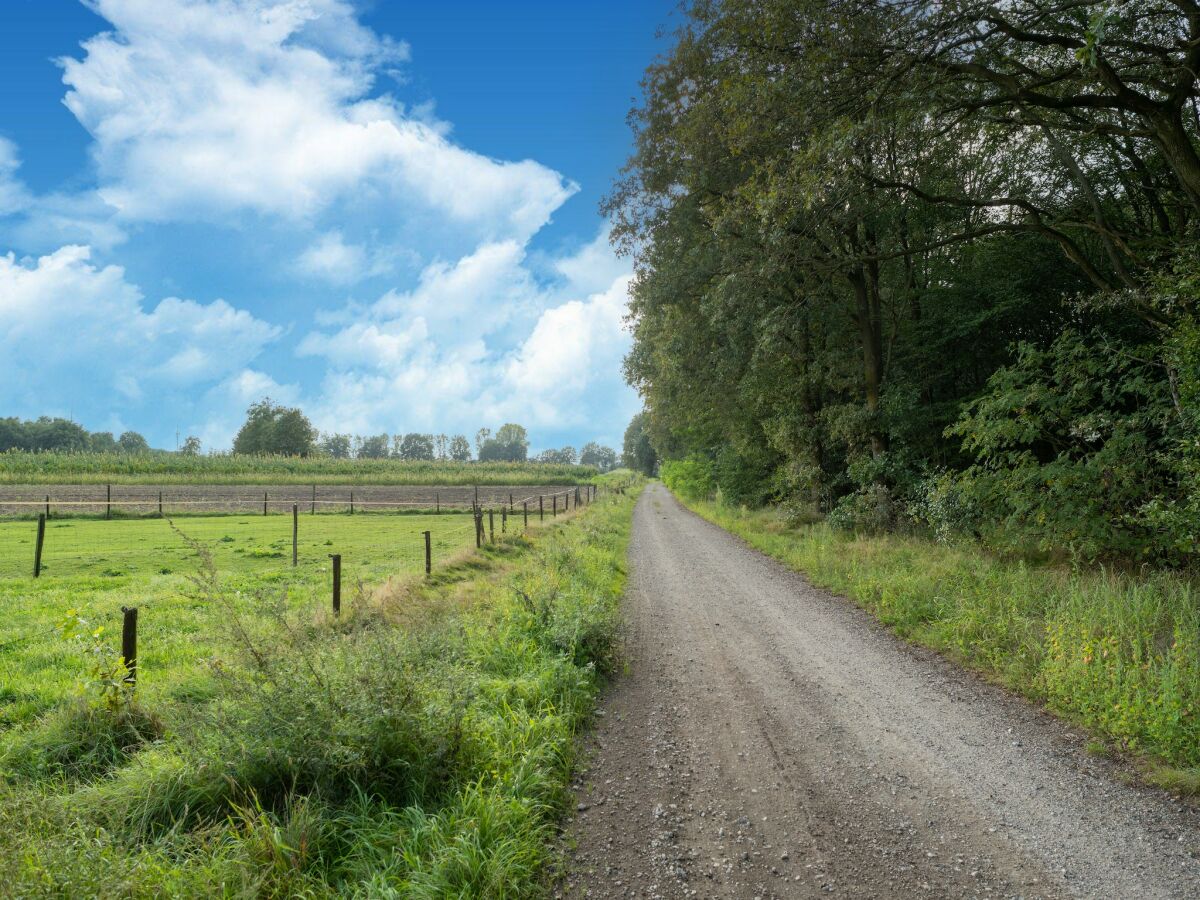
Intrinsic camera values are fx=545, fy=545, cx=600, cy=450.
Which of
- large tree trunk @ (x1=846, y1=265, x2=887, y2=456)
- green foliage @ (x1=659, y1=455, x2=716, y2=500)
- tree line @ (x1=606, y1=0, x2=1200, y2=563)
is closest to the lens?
tree line @ (x1=606, y1=0, x2=1200, y2=563)

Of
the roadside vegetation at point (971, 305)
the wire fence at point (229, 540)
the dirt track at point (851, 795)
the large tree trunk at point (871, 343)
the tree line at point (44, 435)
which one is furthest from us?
the tree line at point (44, 435)

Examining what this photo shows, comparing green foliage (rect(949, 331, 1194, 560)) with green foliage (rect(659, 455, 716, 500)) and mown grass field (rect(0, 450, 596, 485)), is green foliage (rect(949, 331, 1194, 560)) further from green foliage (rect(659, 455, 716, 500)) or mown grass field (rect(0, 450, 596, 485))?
mown grass field (rect(0, 450, 596, 485))

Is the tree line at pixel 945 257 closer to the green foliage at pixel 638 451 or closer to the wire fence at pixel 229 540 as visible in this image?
the wire fence at pixel 229 540

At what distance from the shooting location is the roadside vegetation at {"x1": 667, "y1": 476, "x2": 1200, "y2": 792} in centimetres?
425

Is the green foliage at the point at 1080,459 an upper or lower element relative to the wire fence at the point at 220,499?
upper

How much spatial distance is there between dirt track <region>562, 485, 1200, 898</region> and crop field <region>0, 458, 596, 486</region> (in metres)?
50.3

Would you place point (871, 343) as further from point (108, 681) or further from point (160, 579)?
point (160, 579)

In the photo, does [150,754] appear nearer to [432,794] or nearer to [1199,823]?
[432,794]

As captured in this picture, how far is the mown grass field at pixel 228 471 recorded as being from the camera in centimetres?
4344

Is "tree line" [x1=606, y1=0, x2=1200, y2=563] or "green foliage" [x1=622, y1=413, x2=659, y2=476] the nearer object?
"tree line" [x1=606, y1=0, x2=1200, y2=563]

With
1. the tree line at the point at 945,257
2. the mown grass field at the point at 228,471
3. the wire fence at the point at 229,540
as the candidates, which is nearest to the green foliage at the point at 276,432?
the mown grass field at the point at 228,471

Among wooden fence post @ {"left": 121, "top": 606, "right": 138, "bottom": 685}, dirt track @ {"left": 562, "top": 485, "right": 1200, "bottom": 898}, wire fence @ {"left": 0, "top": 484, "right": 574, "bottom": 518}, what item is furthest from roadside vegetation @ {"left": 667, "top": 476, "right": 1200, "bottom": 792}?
wire fence @ {"left": 0, "top": 484, "right": 574, "bottom": 518}

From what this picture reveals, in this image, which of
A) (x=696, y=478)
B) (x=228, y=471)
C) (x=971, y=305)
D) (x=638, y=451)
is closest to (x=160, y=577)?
(x=971, y=305)

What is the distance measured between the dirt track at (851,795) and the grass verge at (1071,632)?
32cm
